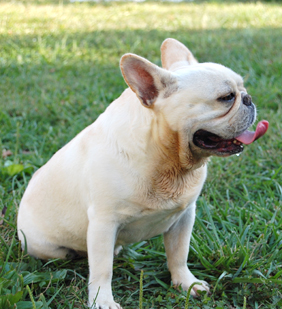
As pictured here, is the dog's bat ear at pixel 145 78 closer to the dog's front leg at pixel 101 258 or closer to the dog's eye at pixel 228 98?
the dog's eye at pixel 228 98

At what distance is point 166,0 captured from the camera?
1017 cm

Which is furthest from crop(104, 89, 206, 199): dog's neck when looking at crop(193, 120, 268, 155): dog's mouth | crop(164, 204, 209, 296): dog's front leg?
crop(164, 204, 209, 296): dog's front leg

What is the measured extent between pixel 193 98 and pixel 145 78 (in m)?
0.27

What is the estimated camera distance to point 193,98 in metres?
2.17

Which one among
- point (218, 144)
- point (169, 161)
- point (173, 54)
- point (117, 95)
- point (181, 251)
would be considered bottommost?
point (181, 251)

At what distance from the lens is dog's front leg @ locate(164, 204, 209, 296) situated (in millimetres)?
2701

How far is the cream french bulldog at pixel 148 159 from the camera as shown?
220 cm

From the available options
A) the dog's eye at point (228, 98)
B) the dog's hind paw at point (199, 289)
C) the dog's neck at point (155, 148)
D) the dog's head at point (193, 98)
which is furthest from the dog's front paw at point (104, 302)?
the dog's eye at point (228, 98)

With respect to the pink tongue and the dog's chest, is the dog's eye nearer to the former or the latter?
the pink tongue

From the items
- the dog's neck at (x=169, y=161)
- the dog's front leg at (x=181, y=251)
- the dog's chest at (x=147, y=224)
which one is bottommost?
the dog's front leg at (x=181, y=251)

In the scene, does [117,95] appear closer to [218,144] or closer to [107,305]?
[218,144]

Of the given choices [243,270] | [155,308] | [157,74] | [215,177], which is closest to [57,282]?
[155,308]

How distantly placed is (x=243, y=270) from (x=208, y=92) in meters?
1.18

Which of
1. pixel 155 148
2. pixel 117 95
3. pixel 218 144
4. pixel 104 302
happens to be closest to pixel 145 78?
pixel 155 148
